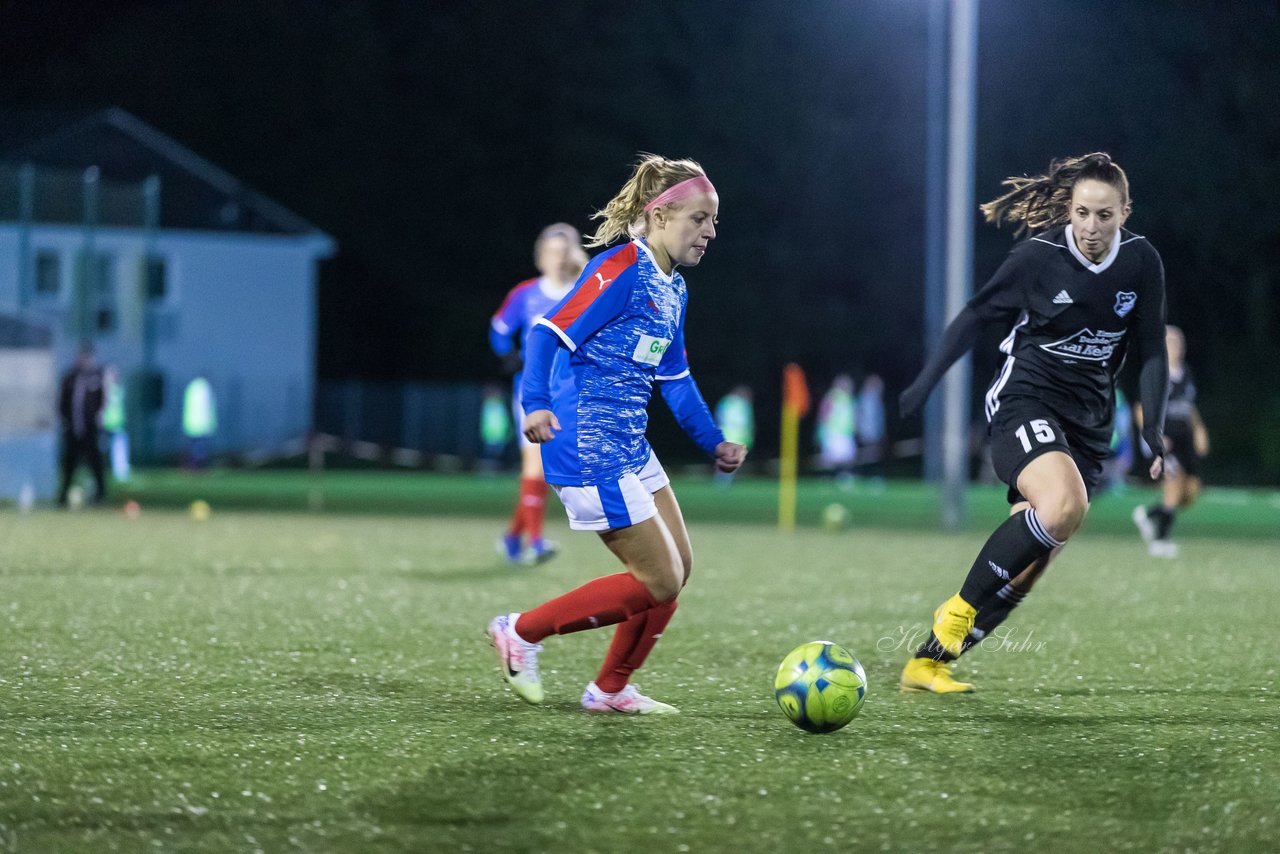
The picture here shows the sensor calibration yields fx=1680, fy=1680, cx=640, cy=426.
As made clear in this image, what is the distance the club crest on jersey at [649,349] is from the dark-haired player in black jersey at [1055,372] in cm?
Result: 110

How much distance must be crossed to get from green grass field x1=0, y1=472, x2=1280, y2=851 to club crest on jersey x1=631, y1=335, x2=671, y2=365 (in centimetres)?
128

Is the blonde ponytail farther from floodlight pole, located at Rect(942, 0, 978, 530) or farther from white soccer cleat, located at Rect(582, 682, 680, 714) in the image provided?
floodlight pole, located at Rect(942, 0, 978, 530)

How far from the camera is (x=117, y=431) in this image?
28.4 metres

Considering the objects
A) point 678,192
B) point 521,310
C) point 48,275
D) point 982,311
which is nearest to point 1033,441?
point 982,311

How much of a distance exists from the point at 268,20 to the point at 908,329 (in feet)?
78.0

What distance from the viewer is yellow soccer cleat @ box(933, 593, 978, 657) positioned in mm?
6633

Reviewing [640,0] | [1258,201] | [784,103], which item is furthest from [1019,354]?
[640,0]

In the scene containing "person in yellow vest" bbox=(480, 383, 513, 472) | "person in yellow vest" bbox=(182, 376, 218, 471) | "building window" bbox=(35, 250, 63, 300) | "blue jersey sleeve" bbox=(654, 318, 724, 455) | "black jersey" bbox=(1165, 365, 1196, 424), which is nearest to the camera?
"blue jersey sleeve" bbox=(654, 318, 724, 455)

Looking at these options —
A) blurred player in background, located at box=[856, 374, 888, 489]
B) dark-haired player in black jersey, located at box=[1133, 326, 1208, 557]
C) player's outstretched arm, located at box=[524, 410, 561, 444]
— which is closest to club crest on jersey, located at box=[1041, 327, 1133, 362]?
player's outstretched arm, located at box=[524, 410, 561, 444]

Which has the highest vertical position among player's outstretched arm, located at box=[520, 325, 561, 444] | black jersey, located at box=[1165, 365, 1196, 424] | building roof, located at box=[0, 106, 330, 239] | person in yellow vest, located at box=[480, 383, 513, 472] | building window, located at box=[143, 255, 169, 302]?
building roof, located at box=[0, 106, 330, 239]

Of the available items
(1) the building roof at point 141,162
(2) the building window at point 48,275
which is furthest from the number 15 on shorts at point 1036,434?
(1) the building roof at point 141,162

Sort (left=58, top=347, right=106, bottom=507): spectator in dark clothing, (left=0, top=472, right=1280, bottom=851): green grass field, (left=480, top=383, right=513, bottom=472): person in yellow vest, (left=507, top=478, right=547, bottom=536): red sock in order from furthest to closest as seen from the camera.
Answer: (left=480, top=383, right=513, bottom=472): person in yellow vest < (left=58, top=347, right=106, bottom=507): spectator in dark clothing < (left=507, top=478, right=547, bottom=536): red sock < (left=0, top=472, right=1280, bottom=851): green grass field

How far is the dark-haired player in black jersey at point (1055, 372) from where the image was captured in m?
6.48

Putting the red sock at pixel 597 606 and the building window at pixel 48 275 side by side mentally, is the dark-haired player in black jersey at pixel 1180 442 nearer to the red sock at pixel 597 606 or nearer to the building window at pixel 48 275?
the red sock at pixel 597 606
